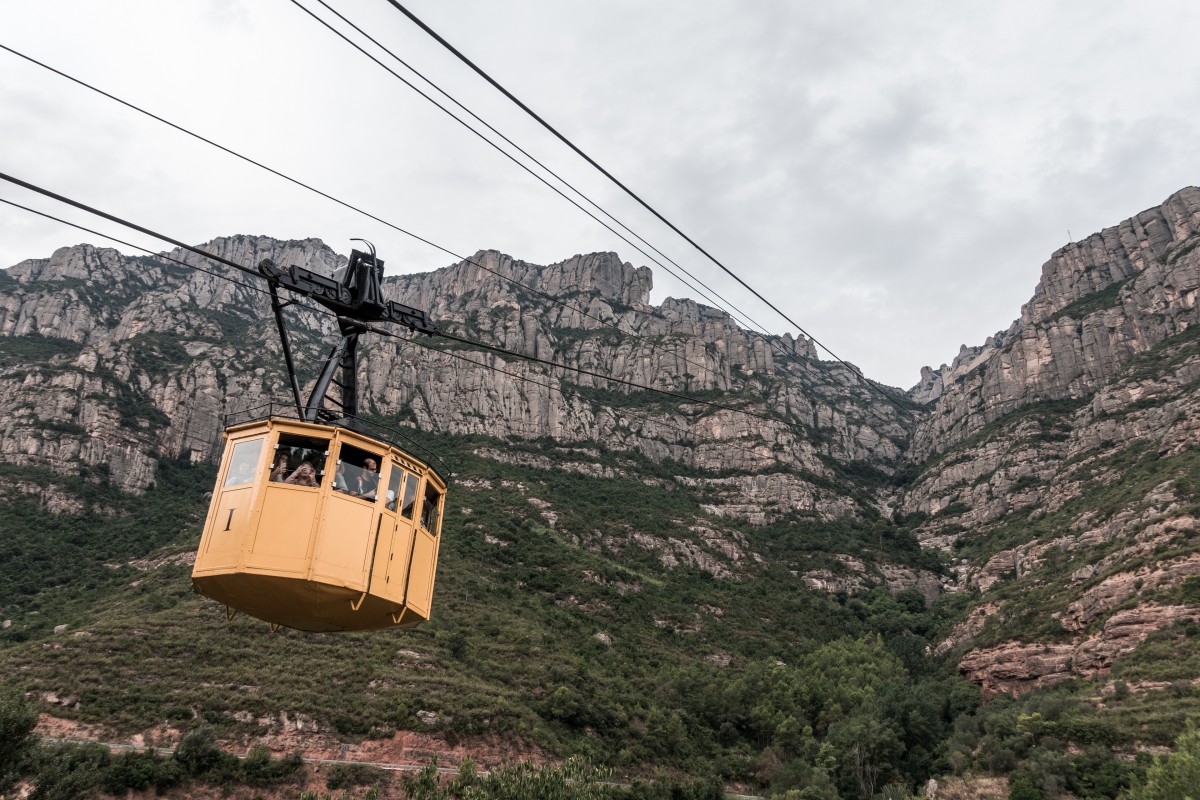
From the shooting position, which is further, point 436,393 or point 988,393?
point 988,393

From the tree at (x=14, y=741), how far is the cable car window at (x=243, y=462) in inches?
1257

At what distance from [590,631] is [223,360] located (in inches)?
3702

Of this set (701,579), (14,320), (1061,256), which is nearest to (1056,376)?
(1061,256)

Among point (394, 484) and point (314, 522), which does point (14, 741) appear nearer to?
point (394, 484)

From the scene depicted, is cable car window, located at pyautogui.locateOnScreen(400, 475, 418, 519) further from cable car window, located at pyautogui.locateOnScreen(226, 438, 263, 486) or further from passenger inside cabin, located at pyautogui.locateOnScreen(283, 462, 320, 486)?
cable car window, located at pyautogui.locateOnScreen(226, 438, 263, 486)

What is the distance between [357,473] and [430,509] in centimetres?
268

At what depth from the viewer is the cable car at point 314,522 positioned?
34.3 feet

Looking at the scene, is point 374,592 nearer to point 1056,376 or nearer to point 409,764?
point 409,764

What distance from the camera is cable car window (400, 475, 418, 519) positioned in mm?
12219

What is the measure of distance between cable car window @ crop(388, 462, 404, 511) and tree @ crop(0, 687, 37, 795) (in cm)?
3285

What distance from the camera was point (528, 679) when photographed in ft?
196

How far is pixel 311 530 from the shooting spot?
10.6 meters

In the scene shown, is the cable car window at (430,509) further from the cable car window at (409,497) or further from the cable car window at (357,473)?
the cable car window at (357,473)

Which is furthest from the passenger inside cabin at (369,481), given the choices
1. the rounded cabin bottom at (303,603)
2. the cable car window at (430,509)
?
the cable car window at (430,509)
